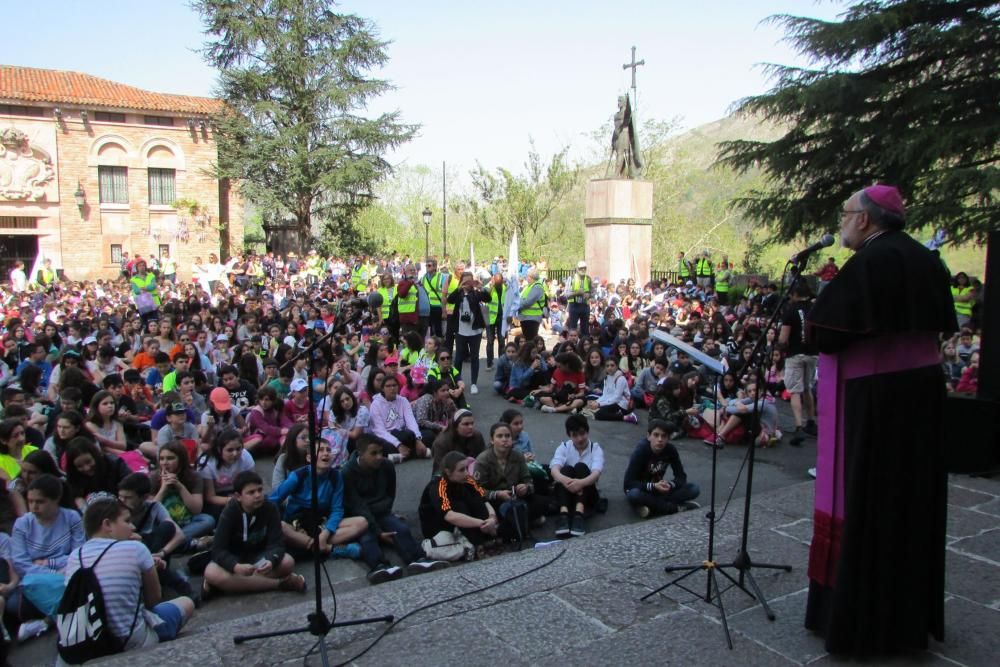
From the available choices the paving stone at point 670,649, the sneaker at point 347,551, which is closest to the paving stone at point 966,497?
the paving stone at point 670,649

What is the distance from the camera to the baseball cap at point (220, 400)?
8398 millimetres

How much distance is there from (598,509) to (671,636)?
3.42m

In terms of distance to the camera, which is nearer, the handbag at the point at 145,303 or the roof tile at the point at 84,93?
the handbag at the point at 145,303

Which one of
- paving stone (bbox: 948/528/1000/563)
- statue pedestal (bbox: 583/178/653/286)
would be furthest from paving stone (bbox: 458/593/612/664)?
statue pedestal (bbox: 583/178/653/286)

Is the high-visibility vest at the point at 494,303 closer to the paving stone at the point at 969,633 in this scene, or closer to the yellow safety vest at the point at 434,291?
the yellow safety vest at the point at 434,291

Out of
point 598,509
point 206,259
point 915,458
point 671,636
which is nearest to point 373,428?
point 598,509

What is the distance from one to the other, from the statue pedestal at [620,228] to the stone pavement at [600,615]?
1565cm

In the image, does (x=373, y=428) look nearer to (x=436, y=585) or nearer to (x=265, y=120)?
(x=436, y=585)

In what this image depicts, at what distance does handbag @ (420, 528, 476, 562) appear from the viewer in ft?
19.3

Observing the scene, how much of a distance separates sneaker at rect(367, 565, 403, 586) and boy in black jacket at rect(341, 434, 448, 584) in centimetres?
10

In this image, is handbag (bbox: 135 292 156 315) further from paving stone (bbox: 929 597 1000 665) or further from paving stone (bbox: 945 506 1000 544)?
paving stone (bbox: 929 597 1000 665)

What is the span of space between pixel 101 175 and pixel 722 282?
25.7 metres

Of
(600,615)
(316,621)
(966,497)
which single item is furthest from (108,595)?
(966,497)

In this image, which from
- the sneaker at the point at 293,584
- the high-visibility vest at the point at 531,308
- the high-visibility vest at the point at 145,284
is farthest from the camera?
the high-visibility vest at the point at 145,284
